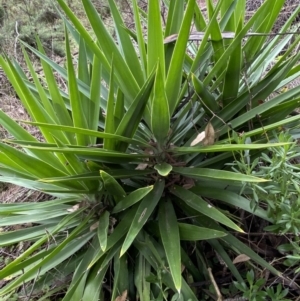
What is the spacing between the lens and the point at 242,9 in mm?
1574

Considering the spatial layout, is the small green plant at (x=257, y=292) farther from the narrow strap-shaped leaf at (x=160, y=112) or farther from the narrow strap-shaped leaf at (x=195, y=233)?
the narrow strap-shaped leaf at (x=160, y=112)

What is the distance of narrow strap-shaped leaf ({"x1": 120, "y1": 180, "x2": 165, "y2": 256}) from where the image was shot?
4.01ft

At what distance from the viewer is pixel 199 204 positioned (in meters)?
1.29

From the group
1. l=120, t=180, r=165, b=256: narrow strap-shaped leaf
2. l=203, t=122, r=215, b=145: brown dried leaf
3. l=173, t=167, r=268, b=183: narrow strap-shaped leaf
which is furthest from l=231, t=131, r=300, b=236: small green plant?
l=120, t=180, r=165, b=256: narrow strap-shaped leaf

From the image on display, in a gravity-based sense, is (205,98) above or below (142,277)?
above

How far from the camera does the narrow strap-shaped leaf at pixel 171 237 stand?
3.76 ft

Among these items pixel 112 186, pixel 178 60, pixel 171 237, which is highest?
pixel 178 60

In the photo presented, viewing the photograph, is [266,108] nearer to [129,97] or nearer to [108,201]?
[129,97]

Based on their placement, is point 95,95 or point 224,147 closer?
point 224,147

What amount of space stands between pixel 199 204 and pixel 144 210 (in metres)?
0.20

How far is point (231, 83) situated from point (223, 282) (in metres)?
0.78

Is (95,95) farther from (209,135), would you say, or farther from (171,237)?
(171,237)

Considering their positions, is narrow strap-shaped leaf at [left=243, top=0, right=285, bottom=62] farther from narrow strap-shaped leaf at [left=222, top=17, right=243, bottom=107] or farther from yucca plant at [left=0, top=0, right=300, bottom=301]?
narrow strap-shaped leaf at [left=222, top=17, right=243, bottom=107]

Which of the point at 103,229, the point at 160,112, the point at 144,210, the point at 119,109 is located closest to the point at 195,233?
the point at 144,210
